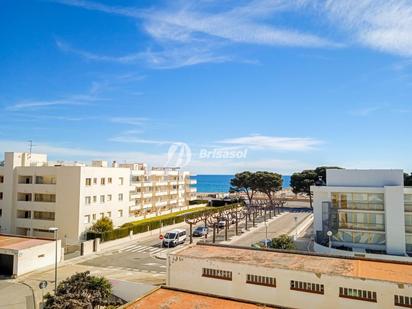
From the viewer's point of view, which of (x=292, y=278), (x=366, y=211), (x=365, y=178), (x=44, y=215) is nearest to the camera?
(x=292, y=278)

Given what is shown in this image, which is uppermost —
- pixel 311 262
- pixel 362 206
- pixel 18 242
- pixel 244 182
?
pixel 244 182

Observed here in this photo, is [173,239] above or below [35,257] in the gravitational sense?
above

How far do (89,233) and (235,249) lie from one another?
26479mm

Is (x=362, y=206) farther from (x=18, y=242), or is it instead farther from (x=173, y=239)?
(x=18, y=242)

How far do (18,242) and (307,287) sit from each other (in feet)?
105

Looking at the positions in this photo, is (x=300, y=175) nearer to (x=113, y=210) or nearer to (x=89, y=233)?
(x=113, y=210)

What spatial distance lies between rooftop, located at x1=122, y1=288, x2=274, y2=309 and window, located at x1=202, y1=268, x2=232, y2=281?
8.63ft

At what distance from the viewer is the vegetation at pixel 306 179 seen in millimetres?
84938

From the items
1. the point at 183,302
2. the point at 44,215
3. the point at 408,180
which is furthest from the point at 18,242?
the point at 408,180

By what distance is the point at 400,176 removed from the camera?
42500mm

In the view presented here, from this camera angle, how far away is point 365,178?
43562mm

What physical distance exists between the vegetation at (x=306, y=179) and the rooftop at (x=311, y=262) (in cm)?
6152

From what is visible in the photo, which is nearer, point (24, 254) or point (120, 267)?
point (24, 254)

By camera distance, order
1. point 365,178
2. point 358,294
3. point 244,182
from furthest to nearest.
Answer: point 244,182, point 365,178, point 358,294
